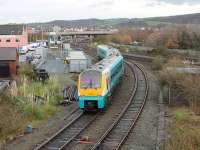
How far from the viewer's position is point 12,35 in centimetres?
9162

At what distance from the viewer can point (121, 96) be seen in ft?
101

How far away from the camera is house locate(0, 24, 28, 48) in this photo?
299 ft

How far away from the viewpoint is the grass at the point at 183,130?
14841mm

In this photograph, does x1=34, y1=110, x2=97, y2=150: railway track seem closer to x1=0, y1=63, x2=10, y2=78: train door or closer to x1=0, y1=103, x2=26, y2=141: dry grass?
x1=0, y1=103, x2=26, y2=141: dry grass

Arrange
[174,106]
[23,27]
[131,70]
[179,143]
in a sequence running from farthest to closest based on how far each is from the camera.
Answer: [23,27] → [131,70] → [174,106] → [179,143]

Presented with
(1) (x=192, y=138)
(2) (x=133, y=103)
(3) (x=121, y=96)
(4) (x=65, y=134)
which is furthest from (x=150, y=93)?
(1) (x=192, y=138)

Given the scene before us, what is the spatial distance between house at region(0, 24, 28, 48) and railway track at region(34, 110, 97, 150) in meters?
68.1

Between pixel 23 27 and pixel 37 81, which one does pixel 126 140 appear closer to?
pixel 37 81

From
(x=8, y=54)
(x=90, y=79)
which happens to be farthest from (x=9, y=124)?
(x=8, y=54)

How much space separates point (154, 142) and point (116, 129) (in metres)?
3.01

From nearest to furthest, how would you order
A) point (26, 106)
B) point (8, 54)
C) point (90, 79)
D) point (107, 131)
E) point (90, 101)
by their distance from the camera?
point (107, 131) < point (26, 106) < point (90, 101) < point (90, 79) < point (8, 54)

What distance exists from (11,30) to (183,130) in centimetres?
7889

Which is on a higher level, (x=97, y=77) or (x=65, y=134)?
(x=97, y=77)

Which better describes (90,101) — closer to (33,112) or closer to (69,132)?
(33,112)
